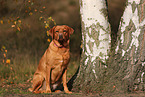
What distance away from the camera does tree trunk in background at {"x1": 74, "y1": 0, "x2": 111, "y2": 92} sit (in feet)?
16.8

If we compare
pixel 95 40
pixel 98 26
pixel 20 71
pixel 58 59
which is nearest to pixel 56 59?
pixel 58 59

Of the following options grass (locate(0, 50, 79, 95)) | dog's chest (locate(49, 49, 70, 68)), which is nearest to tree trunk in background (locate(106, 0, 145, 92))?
dog's chest (locate(49, 49, 70, 68))

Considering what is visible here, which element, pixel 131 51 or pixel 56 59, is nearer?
pixel 131 51

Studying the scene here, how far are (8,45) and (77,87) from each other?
210 inches

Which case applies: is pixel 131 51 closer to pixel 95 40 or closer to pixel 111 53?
pixel 111 53

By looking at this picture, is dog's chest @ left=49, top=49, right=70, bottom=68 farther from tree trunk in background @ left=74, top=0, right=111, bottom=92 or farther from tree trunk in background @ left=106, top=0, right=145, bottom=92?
tree trunk in background @ left=106, top=0, right=145, bottom=92

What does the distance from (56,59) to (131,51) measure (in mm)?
1570

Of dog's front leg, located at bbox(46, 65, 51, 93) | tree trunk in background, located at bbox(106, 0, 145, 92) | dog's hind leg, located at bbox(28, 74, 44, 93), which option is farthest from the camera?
dog's hind leg, located at bbox(28, 74, 44, 93)

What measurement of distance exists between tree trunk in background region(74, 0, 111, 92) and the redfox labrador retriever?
45 cm

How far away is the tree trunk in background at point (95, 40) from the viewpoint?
5.13 meters

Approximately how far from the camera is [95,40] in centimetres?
514

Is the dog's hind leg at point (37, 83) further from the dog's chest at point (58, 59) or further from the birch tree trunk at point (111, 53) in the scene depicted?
the birch tree trunk at point (111, 53)

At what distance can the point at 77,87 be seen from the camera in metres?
5.46

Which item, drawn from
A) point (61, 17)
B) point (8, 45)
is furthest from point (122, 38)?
point (61, 17)
